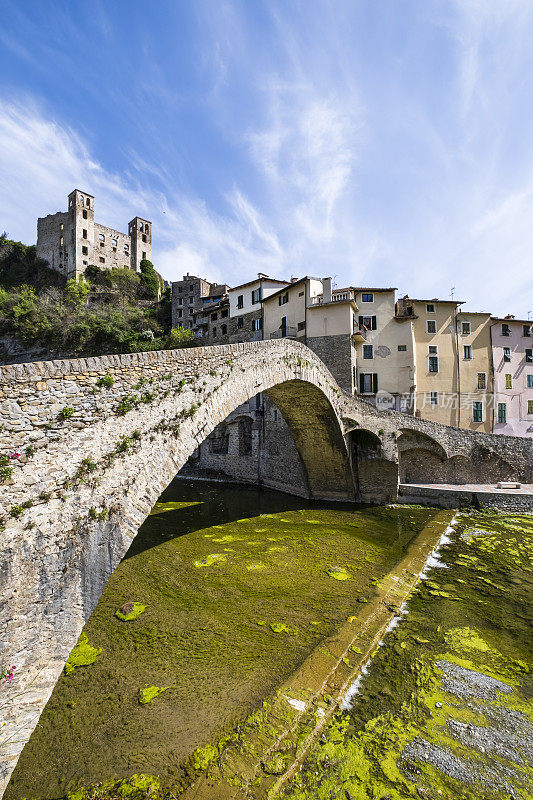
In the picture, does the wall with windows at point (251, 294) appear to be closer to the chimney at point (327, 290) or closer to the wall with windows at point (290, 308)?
the wall with windows at point (290, 308)

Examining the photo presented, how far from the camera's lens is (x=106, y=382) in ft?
21.5

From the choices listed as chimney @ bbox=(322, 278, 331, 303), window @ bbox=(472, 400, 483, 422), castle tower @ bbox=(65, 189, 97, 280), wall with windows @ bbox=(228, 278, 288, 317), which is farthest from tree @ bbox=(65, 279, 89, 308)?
window @ bbox=(472, 400, 483, 422)

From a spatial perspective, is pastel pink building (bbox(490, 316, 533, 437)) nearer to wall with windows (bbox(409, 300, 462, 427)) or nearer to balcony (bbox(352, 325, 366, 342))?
wall with windows (bbox(409, 300, 462, 427))

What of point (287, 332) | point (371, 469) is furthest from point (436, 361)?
point (371, 469)

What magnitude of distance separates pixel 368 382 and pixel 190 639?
21.1m

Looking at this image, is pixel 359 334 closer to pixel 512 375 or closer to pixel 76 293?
pixel 512 375

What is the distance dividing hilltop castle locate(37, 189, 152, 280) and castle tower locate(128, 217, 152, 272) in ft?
3.00

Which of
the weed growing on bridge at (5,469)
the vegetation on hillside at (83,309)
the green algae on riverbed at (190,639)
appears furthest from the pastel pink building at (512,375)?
the weed growing on bridge at (5,469)

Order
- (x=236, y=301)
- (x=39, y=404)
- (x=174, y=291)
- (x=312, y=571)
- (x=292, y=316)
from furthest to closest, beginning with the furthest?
(x=174, y=291)
(x=236, y=301)
(x=292, y=316)
(x=312, y=571)
(x=39, y=404)

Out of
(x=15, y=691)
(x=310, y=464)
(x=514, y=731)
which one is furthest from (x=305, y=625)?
(x=310, y=464)

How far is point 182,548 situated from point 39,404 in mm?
8852

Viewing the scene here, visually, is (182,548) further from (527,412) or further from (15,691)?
(527,412)

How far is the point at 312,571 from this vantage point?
1072 cm

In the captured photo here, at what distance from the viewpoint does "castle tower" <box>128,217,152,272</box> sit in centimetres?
5250
